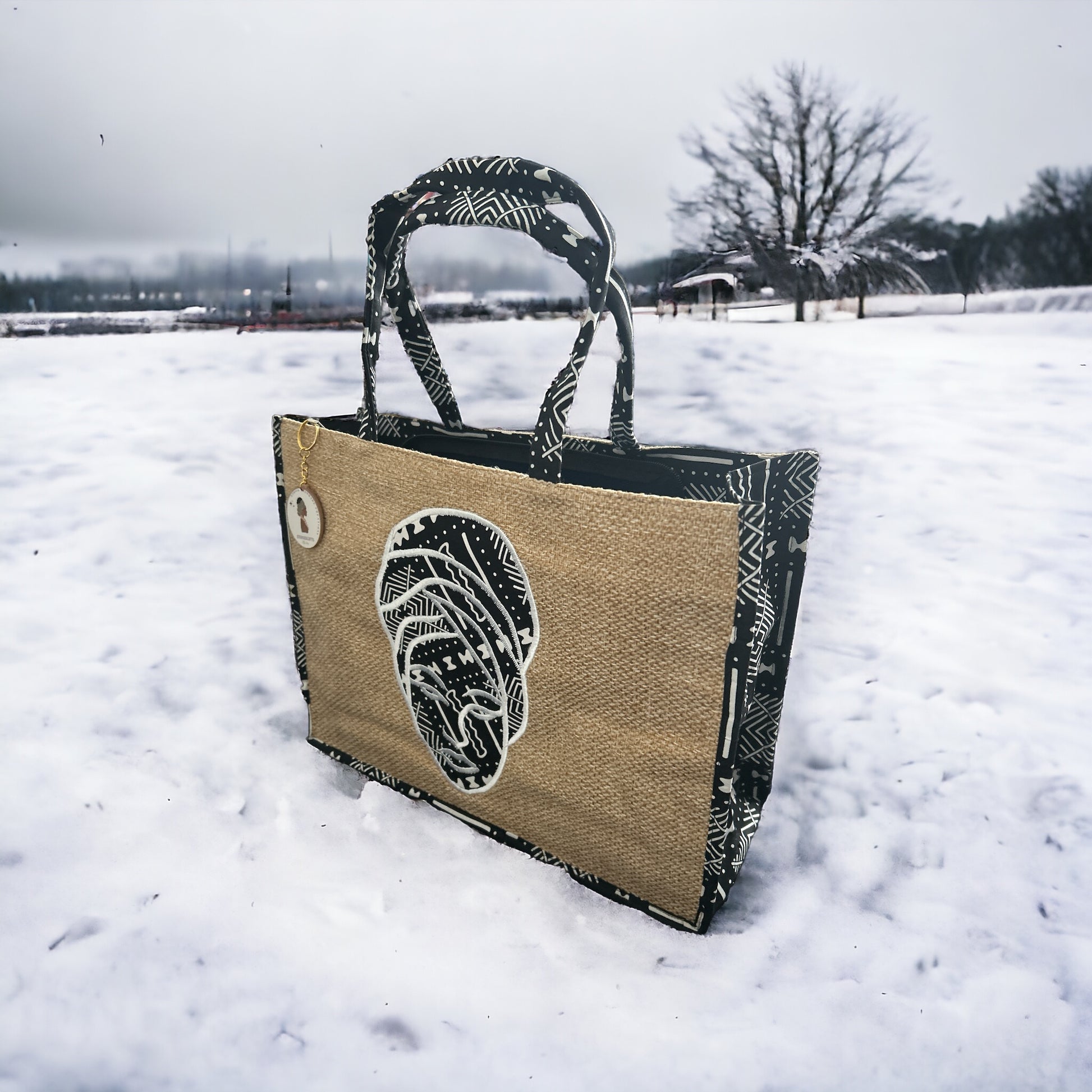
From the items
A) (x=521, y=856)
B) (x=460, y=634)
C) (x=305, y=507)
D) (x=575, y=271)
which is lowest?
(x=521, y=856)

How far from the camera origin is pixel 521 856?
0.75 meters

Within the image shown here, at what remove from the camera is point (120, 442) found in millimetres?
1697

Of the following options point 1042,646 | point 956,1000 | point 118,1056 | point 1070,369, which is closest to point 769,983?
point 956,1000

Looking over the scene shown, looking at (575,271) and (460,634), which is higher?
(575,271)

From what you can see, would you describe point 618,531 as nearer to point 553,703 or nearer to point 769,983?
point 553,703

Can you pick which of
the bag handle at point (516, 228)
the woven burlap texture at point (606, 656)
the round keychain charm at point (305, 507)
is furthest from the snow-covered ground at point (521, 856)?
the bag handle at point (516, 228)

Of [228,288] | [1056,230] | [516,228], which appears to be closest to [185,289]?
[228,288]

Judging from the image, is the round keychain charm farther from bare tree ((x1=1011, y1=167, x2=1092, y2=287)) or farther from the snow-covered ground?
bare tree ((x1=1011, y1=167, x2=1092, y2=287))

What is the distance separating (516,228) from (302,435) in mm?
338

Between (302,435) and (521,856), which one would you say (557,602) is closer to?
(521,856)

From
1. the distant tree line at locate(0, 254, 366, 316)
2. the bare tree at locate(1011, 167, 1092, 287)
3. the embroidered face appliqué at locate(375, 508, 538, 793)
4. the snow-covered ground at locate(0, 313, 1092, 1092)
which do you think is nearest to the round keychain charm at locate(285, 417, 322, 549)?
the embroidered face appliqué at locate(375, 508, 538, 793)

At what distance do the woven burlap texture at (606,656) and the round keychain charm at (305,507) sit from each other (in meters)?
0.05

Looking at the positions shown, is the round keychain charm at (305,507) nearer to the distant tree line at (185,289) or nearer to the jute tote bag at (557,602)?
the jute tote bag at (557,602)

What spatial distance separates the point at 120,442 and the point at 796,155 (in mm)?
1626
